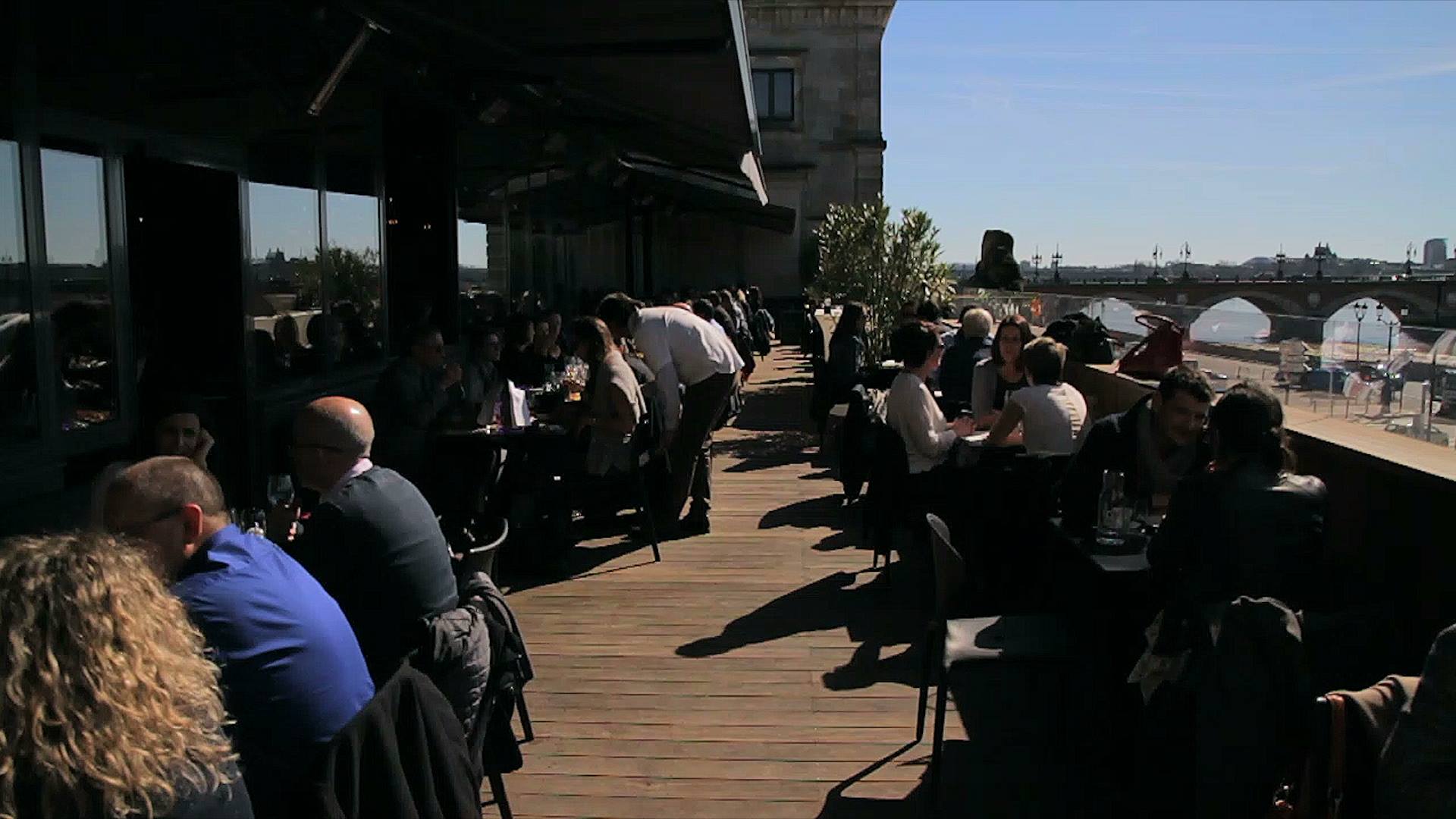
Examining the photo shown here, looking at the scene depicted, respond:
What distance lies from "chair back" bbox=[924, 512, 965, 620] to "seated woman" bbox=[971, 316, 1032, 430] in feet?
9.93

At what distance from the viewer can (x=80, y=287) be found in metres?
5.36

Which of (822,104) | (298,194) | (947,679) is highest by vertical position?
(822,104)

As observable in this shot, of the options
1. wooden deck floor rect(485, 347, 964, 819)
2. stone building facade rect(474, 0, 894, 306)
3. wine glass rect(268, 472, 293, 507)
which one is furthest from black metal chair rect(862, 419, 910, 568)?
stone building facade rect(474, 0, 894, 306)

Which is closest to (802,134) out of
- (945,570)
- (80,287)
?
(80,287)

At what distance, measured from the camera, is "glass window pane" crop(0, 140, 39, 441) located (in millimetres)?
4727

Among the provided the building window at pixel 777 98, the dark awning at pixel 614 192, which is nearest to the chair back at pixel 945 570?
the dark awning at pixel 614 192

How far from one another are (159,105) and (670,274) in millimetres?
25381

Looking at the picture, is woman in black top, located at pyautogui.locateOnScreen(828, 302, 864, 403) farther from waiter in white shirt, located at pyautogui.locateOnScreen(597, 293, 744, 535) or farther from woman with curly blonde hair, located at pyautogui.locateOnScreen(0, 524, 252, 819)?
woman with curly blonde hair, located at pyautogui.locateOnScreen(0, 524, 252, 819)

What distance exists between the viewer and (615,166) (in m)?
13.4

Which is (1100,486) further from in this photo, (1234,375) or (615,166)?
(615,166)

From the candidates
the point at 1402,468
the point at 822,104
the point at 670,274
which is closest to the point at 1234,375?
the point at 1402,468

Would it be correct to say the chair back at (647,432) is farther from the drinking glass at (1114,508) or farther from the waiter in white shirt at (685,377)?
the drinking glass at (1114,508)

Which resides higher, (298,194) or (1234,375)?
(298,194)

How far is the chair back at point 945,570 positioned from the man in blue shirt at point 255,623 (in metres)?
1.98
